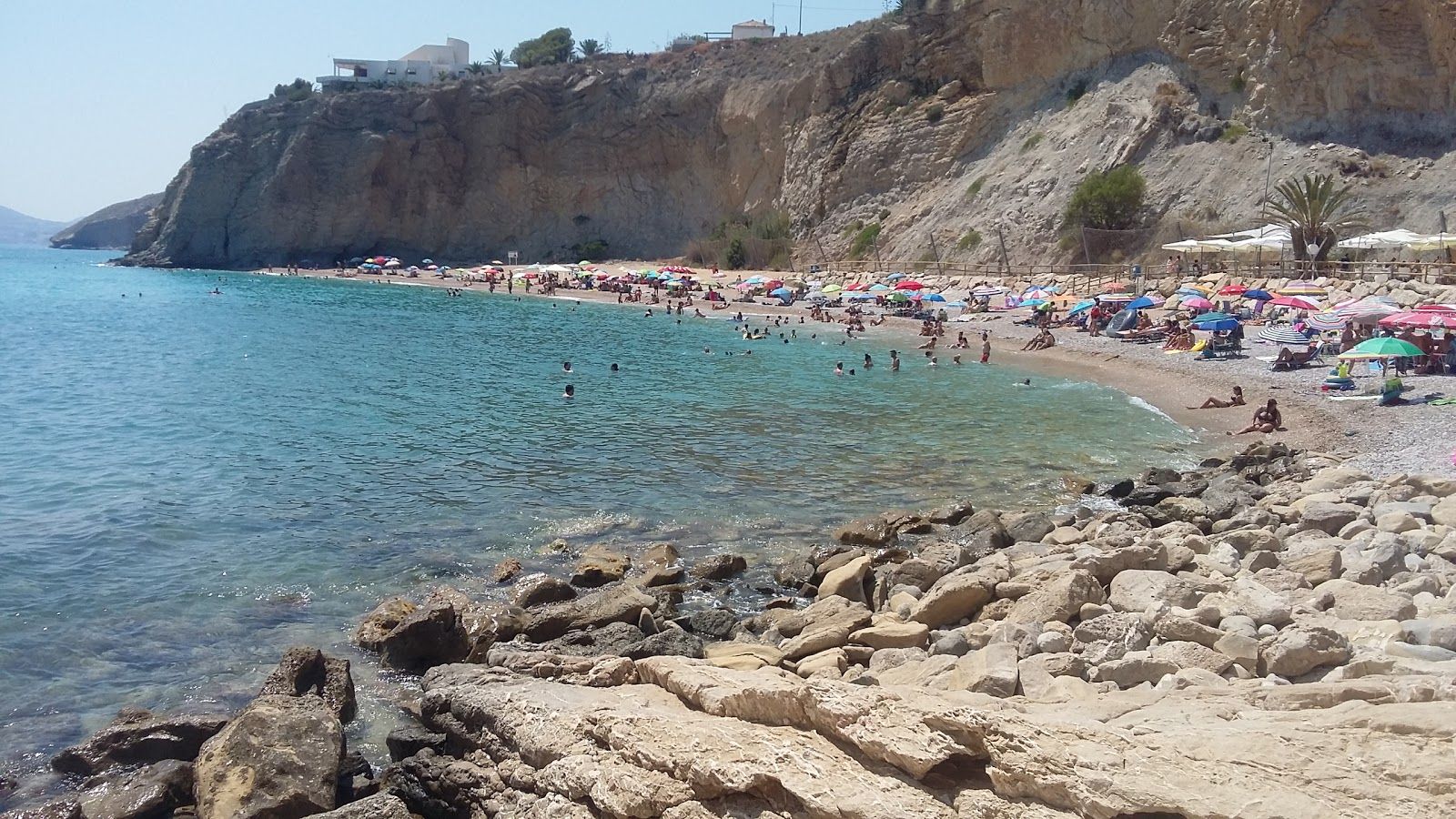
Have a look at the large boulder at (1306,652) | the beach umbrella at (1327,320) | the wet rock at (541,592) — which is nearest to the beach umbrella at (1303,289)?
the beach umbrella at (1327,320)

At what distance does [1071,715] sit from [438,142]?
82625 millimetres

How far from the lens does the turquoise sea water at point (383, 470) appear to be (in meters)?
9.95

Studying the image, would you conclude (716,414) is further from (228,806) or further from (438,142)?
(438,142)

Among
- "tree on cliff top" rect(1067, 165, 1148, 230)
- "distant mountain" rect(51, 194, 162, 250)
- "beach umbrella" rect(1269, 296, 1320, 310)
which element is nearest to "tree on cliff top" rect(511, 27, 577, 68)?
"tree on cliff top" rect(1067, 165, 1148, 230)

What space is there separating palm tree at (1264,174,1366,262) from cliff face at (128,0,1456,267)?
4.51 feet

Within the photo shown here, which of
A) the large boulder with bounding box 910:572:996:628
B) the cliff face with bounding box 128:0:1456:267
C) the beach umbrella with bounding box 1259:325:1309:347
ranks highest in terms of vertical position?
the cliff face with bounding box 128:0:1456:267

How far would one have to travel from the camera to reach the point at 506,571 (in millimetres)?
11445

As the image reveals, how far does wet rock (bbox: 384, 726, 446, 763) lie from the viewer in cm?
705

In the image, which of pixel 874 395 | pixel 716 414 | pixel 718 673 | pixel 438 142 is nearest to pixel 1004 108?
pixel 874 395

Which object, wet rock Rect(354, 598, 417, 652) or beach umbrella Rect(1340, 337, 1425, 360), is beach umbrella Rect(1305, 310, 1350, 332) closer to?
beach umbrella Rect(1340, 337, 1425, 360)

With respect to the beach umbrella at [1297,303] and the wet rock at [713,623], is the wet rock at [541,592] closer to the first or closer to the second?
the wet rock at [713,623]

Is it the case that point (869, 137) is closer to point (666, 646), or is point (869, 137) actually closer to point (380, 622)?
point (380, 622)

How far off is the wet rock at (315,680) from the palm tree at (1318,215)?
3297 centimetres

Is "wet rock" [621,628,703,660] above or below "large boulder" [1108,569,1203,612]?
below
